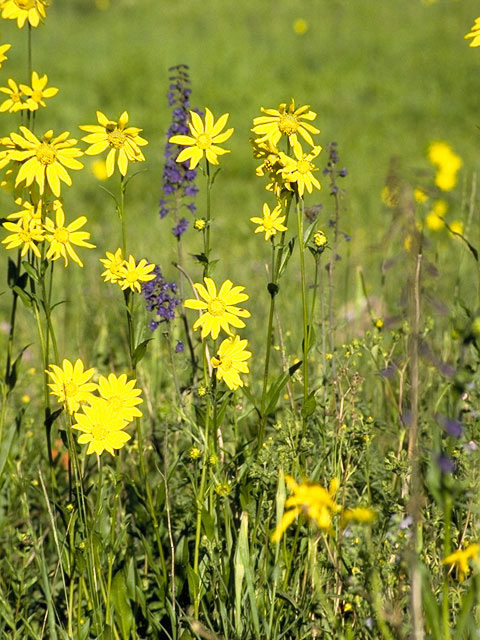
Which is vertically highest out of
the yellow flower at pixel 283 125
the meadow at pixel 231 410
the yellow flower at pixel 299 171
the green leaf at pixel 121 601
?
the yellow flower at pixel 283 125

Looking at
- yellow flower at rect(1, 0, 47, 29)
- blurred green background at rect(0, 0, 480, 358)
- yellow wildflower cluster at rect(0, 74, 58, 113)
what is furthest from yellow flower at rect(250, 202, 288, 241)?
blurred green background at rect(0, 0, 480, 358)

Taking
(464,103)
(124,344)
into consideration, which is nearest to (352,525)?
(124,344)

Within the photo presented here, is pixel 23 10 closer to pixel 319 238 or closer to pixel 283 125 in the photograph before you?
pixel 283 125

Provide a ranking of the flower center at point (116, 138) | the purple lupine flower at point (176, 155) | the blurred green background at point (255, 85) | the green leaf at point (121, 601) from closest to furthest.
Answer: the flower center at point (116, 138) → the green leaf at point (121, 601) → the purple lupine flower at point (176, 155) → the blurred green background at point (255, 85)

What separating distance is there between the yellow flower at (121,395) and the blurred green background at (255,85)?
266cm

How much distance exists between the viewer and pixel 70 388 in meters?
1.69

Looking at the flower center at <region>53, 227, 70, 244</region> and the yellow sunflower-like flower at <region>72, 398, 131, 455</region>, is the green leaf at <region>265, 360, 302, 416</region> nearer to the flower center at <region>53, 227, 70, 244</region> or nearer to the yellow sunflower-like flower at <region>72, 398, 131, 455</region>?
the yellow sunflower-like flower at <region>72, 398, 131, 455</region>

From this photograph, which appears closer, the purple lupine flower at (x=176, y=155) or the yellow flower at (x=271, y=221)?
the yellow flower at (x=271, y=221)

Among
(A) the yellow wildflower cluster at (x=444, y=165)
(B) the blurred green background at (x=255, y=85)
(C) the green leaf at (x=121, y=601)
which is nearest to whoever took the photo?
(C) the green leaf at (x=121, y=601)

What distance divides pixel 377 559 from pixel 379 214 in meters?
4.10

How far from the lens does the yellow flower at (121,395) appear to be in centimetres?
161

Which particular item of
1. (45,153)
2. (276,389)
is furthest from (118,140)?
(276,389)

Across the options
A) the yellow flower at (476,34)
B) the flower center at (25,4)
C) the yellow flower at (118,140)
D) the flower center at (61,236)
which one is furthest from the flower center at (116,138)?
the yellow flower at (476,34)

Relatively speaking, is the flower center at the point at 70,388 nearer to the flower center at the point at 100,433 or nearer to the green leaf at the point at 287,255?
the flower center at the point at 100,433
